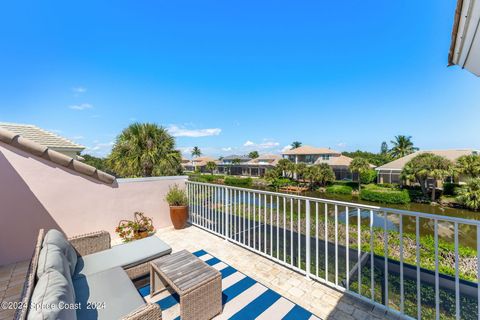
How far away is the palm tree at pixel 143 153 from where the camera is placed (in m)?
8.63

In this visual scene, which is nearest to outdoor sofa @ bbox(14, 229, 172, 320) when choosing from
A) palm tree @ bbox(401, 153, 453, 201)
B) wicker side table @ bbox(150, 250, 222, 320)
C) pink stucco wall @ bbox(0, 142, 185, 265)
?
wicker side table @ bbox(150, 250, 222, 320)

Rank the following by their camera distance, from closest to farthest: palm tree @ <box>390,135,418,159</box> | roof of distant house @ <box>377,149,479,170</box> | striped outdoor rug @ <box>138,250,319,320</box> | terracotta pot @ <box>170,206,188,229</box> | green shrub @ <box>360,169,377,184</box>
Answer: striped outdoor rug @ <box>138,250,319,320</box>
terracotta pot @ <box>170,206,188,229</box>
roof of distant house @ <box>377,149,479,170</box>
green shrub @ <box>360,169,377,184</box>
palm tree @ <box>390,135,418,159</box>

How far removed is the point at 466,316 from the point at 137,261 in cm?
461

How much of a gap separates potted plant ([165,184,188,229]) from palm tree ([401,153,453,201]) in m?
21.3

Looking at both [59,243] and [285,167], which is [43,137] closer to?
[59,243]

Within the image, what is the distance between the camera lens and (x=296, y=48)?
43.3 feet

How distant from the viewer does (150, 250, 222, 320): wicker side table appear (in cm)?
180

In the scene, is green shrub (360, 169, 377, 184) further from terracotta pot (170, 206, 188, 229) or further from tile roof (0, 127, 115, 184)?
tile roof (0, 127, 115, 184)

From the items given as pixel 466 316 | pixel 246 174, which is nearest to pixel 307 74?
pixel 466 316

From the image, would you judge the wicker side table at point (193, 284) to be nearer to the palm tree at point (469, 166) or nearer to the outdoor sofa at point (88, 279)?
the outdoor sofa at point (88, 279)

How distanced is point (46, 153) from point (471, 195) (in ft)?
77.1

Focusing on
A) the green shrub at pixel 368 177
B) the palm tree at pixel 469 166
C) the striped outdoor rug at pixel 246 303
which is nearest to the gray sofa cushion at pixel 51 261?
the striped outdoor rug at pixel 246 303

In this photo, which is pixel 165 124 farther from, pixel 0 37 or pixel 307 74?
pixel 307 74

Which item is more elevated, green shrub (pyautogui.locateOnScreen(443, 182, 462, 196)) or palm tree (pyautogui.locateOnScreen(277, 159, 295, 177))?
palm tree (pyautogui.locateOnScreen(277, 159, 295, 177))
